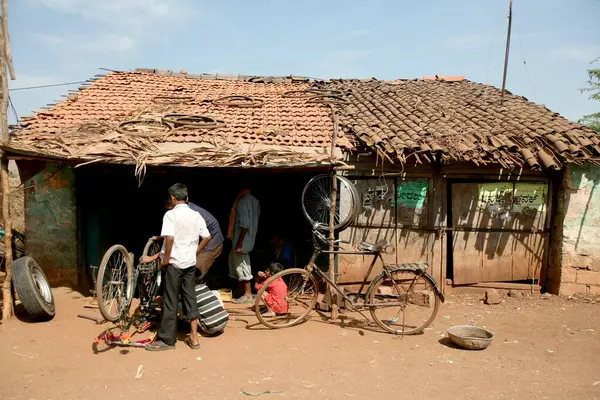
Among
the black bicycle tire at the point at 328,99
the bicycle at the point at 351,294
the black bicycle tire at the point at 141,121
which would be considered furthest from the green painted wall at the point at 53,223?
the black bicycle tire at the point at 328,99

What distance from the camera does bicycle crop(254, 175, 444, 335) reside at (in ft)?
19.5

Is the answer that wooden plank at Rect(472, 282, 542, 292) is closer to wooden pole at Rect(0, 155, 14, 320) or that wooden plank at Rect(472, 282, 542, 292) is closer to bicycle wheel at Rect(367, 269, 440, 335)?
bicycle wheel at Rect(367, 269, 440, 335)

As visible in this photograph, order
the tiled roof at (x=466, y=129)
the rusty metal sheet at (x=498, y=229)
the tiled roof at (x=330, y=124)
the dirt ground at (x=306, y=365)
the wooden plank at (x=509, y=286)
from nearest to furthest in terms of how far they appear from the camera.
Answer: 1. the dirt ground at (x=306, y=365)
2. the tiled roof at (x=330, y=124)
3. the tiled roof at (x=466, y=129)
4. the rusty metal sheet at (x=498, y=229)
5. the wooden plank at (x=509, y=286)

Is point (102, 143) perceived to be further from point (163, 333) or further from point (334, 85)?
point (334, 85)

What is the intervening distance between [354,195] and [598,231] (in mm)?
4800

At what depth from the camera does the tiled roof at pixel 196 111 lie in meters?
7.78

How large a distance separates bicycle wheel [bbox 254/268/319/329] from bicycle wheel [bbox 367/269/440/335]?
87 centimetres

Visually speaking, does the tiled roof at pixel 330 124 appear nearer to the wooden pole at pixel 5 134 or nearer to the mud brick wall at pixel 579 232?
the wooden pole at pixel 5 134

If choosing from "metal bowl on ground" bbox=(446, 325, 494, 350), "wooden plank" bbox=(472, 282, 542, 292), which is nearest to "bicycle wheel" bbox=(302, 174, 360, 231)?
"metal bowl on ground" bbox=(446, 325, 494, 350)

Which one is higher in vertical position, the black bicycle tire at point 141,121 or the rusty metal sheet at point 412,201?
the black bicycle tire at point 141,121

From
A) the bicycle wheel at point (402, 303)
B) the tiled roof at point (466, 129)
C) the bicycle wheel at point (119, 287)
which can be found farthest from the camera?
the tiled roof at point (466, 129)

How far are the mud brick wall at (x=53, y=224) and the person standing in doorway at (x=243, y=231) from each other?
292 cm

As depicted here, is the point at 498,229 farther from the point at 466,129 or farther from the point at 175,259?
the point at 175,259

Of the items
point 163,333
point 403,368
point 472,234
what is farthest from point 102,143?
point 472,234
